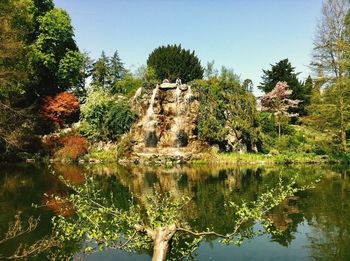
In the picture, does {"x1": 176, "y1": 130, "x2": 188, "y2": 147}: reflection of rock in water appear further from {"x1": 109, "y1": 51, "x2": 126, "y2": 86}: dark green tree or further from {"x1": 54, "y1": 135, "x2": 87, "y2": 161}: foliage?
{"x1": 109, "y1": 51, "x2": 126, "y2": 86}: dark green tree

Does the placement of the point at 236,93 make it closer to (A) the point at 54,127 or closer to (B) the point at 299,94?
(B) the point at 299,94

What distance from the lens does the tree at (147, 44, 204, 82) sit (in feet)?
179

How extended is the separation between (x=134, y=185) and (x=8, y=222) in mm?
7742

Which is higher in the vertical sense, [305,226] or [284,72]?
[284,72]

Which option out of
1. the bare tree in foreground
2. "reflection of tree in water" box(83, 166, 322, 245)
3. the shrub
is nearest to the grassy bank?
"reflection of tree in water" box(83, 166, 322, 245)

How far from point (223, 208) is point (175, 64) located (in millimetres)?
43923

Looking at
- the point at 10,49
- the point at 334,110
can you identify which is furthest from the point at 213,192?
the point at 334,110

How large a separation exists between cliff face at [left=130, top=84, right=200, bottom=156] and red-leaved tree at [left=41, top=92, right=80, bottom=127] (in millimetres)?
6812

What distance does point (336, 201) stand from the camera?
1389 cm

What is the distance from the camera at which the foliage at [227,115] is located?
3346 centimetres

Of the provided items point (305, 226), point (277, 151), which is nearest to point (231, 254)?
point (305, 226)

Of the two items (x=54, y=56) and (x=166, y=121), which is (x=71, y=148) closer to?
(x=166, y=121)

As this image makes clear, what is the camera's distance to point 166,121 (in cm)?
3550

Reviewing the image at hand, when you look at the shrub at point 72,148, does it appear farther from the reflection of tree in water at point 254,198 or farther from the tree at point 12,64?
the reflection of tree in water at point 254,198
